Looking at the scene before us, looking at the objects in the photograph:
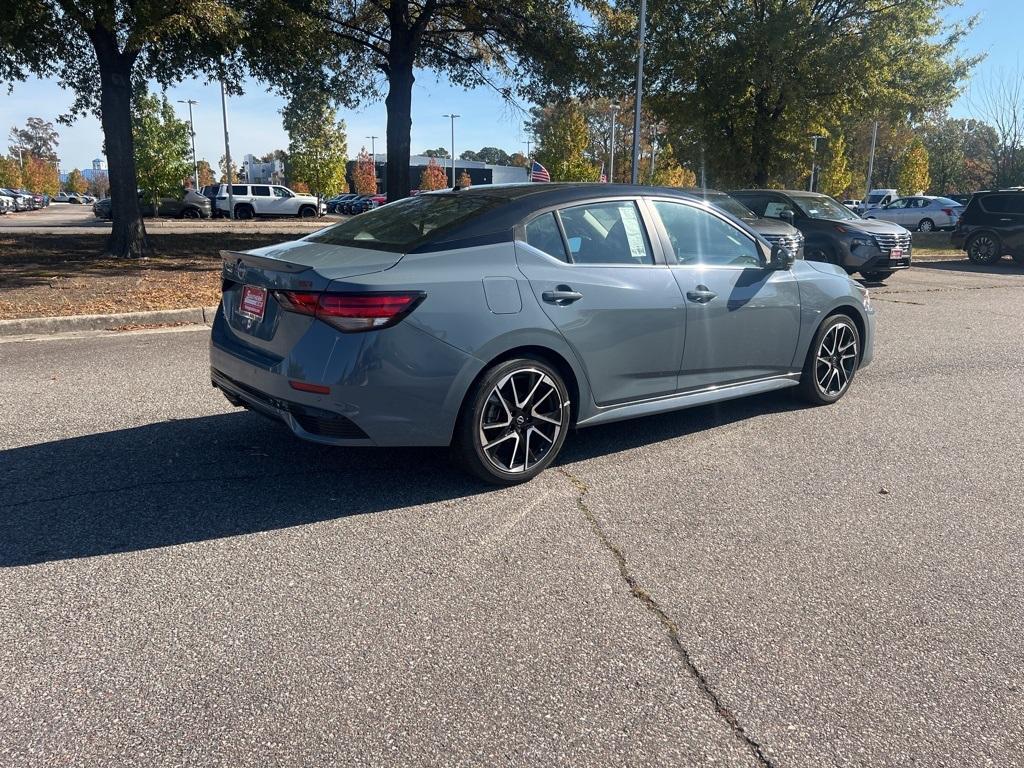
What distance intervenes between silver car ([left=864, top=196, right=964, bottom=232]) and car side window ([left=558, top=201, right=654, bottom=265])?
32.9 metres

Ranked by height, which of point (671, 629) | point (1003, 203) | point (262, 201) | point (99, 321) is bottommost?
point (671, 629)

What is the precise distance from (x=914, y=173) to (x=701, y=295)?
70346mm

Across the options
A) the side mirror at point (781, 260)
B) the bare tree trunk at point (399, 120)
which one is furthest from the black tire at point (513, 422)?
the bare tree trunk at point (399, 120)

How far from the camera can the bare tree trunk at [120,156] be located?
13773 millimetres

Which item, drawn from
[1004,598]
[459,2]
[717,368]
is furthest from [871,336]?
[459,2]

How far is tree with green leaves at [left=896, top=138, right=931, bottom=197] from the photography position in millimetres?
65438

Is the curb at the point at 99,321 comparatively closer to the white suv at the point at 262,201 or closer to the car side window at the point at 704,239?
the car side window at the point at 704,239

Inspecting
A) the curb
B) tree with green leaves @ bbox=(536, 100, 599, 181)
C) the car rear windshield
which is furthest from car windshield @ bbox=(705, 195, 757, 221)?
tree with green leaves @ bbox=(536, 100, 599, 181)

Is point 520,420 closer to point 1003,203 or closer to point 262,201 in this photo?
point 1003,203

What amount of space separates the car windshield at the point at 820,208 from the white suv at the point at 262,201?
31.7 m

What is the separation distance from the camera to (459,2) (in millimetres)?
15797

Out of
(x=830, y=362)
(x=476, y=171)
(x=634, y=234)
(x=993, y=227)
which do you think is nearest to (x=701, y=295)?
(x=634, y=234)

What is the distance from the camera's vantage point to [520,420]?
4203 mm

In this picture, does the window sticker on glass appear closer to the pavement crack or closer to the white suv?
the pavement crack
